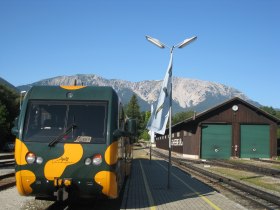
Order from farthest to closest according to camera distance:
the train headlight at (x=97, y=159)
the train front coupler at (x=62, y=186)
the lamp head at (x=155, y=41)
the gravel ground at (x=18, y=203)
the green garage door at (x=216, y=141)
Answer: the green garage door at (x=216, y=141) < the lamp head at (x=155, y=41) < the gravel ground at (x=18, y=203) < the train headlight at (x=97, y=159) < the train front coupler at (x=62, y=186)

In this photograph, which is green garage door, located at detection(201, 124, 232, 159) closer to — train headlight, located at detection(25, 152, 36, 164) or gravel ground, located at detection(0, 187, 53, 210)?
gravel ground, located at detection(0, 187, 53, 210)

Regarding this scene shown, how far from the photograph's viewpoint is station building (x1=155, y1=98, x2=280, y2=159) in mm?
44812

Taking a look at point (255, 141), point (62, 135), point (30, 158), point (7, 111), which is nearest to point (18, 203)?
point (30, 158)

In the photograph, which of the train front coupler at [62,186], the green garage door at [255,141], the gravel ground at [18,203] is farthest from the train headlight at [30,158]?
the green garage door at [255,141]

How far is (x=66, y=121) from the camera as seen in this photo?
952 cm

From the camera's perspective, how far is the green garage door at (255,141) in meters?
45.2

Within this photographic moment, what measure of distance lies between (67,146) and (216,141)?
122ft

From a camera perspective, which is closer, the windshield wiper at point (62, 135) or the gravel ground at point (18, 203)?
the windshield wiper at point (62, 135)

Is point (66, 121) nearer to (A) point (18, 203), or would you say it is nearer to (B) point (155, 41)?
(A) point (18, 203)

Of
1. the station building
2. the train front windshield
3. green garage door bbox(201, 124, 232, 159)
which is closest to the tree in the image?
the station building

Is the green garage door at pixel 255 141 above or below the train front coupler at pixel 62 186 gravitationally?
above

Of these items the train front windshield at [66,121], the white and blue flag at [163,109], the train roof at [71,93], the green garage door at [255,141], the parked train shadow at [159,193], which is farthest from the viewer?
the green garage door at [255,141]

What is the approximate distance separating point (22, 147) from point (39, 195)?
1.14 meters

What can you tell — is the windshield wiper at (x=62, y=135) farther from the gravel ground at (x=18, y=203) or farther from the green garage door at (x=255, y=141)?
the green garage door at (x=255, y=141)
